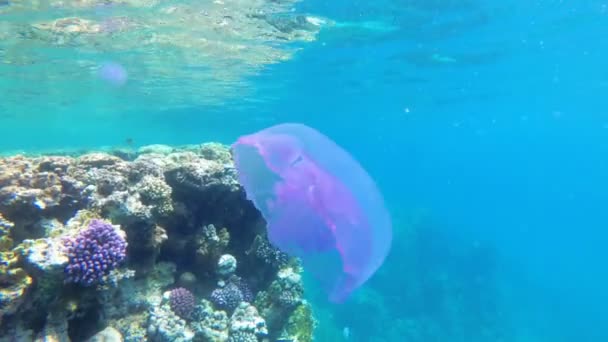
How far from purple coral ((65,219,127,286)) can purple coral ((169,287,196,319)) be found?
3.51ft

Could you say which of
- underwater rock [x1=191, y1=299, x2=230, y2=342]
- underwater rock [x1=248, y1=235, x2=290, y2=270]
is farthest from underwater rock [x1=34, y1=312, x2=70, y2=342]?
underwater rock [x1=248, y1=235, x2=290, y2=270]

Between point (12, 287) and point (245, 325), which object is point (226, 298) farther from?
point (12, 287)

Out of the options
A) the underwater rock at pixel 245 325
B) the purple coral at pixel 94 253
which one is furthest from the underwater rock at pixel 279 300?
the purple coral at pixel 94 253

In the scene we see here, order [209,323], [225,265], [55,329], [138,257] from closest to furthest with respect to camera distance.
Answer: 1. [55,329]
2. [138,257]
3. [209,323]
4. [225,265]

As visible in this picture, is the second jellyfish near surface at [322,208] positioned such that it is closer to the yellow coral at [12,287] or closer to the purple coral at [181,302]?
the purple coral at [181,302]

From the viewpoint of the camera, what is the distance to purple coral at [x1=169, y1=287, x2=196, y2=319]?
4750 mm

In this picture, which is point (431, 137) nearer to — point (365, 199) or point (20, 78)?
point (20, 78)

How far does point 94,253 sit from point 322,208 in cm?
207

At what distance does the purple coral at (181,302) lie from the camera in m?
4.75

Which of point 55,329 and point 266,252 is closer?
point 55,329

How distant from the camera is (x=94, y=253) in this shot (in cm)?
374

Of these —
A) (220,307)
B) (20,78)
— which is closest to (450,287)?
(220,307)

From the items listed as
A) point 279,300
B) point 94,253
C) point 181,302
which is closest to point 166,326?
point 181,302

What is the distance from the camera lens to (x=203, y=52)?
1964cm
